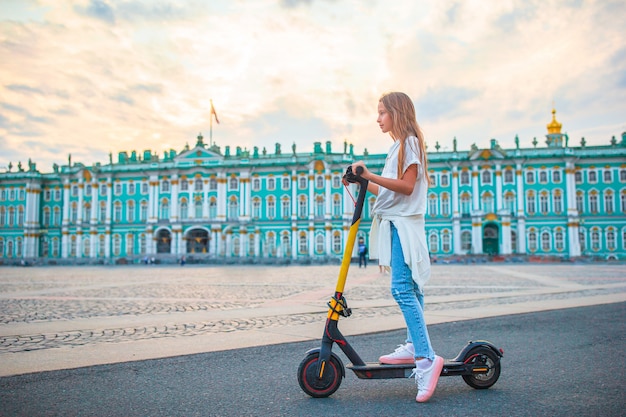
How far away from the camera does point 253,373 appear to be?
461cm

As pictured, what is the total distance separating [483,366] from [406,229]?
3.93 ft

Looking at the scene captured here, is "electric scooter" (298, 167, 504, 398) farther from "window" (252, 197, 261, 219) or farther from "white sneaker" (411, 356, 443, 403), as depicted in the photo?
"window" (252, 197, 261, 219)

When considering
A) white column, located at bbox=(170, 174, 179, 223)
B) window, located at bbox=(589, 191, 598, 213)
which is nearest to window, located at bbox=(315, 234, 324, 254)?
white column, located at bbox=(170, 174, 179, 223)

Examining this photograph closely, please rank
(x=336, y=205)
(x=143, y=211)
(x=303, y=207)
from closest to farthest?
(x=336, y=205), (x=303, y=207), (x=143, y=211)

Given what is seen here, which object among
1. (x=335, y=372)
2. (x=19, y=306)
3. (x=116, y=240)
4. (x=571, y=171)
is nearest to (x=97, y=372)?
(x=335, y=372)

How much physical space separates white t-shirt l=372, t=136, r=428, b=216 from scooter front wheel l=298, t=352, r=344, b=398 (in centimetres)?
113

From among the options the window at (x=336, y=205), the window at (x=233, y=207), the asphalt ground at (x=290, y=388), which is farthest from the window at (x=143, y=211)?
the asphalt ground at (x=290, y=388)

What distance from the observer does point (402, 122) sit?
3.92 m

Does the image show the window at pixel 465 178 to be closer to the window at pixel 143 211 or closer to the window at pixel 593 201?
the window at pixel 593 201

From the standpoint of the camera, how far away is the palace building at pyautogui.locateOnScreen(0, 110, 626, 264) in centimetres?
5291

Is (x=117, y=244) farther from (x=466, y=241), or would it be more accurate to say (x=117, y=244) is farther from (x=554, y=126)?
(x=554, y=126)

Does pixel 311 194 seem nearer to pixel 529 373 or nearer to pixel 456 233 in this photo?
pixel 456 233

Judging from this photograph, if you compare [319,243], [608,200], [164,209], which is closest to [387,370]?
[319,243]

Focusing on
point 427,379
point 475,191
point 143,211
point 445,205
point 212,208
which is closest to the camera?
point 427,379
